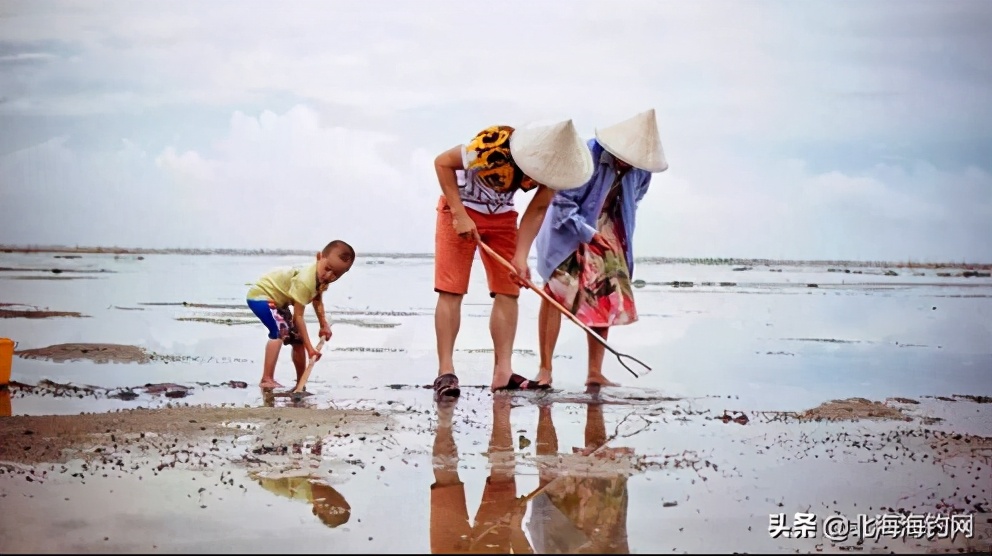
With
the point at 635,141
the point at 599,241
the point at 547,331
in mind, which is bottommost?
the point at 547,331

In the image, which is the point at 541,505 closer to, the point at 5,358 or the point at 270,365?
the point at 270,365

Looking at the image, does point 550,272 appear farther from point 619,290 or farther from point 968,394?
point 968,394

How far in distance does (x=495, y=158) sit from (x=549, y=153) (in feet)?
0.63

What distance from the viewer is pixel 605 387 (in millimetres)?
4414

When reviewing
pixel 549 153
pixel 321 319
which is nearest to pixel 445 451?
pixel 549 153

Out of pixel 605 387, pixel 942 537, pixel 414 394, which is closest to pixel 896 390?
pixel 605 387

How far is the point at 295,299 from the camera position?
4262 mm

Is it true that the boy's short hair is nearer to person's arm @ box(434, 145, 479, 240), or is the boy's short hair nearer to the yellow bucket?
person's arm @ box(434, 145, 479, 240)

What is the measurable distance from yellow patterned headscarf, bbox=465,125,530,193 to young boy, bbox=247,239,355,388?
1.98ft

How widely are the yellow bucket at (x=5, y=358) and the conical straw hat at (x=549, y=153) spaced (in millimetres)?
1883

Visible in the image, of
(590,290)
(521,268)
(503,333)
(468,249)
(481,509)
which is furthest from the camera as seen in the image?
(590,290)

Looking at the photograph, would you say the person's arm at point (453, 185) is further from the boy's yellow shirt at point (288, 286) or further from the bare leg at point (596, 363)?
the bare leg at point (596, 363)

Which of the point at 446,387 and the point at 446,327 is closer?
the point at 446,387

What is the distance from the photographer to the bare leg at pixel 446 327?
13.5 feet
